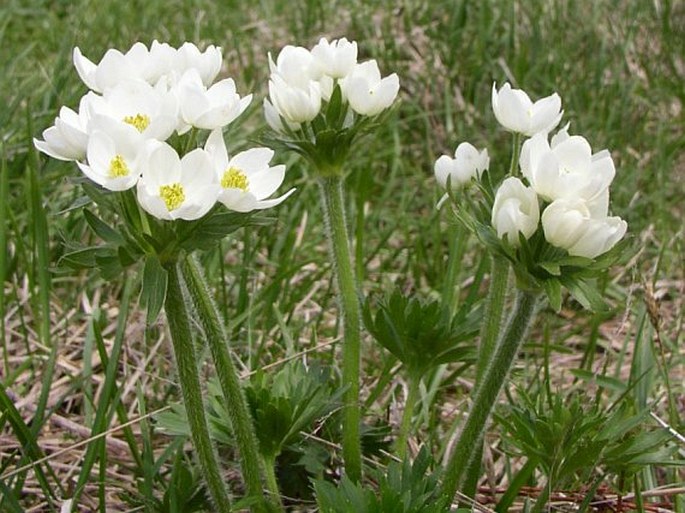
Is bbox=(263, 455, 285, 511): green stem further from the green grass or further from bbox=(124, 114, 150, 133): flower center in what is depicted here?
bbox=(124, 114, 150, 133): flower center

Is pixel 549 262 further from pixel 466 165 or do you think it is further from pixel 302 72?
pixel 302 72

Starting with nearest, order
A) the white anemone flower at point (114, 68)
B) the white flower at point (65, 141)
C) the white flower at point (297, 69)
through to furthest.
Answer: the white flower at point (65, 141) < the white anemone flower at point (114, 68) < the white flower at point (297, 69)

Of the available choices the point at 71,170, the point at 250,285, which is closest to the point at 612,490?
the point at 250,285

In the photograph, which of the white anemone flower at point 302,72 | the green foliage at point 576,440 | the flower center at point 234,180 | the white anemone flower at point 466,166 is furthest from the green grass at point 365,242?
the white anemone flower at point 302,72

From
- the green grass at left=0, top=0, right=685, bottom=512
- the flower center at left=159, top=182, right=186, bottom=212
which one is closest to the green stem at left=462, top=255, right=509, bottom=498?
the green grass at left=0, top=0, right=685, bottom=512

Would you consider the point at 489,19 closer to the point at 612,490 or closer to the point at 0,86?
the point at 0,86

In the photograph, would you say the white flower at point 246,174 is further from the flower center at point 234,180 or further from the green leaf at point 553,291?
the green leaf at point 553,291
